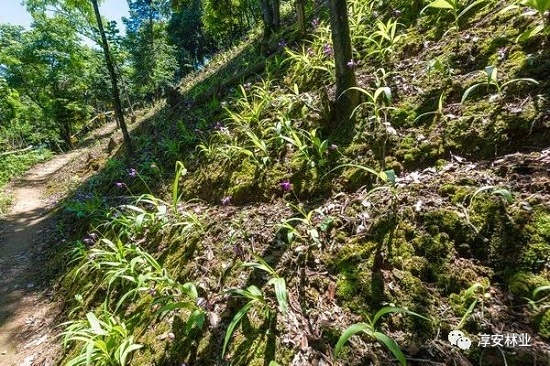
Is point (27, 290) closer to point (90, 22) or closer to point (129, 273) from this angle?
point (129, 273)

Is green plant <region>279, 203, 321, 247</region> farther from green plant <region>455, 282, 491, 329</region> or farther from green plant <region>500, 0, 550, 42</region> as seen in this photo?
green plant <region>500, 0, 550, 42</region>

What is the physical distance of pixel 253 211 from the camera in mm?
3289

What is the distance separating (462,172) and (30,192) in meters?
15.0

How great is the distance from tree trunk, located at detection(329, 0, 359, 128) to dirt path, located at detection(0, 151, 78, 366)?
13.9 ft

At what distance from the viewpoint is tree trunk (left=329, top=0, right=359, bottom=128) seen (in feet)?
9.94

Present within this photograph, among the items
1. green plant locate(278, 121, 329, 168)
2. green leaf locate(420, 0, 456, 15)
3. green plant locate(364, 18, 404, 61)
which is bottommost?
green plant locate(278, 121, 329, 168)

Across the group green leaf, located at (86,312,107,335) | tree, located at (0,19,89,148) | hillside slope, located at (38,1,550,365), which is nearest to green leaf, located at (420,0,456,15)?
hillside slope, located at (38,1,550,365)

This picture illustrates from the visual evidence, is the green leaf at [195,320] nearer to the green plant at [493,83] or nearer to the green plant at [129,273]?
the green plant at [129,273]

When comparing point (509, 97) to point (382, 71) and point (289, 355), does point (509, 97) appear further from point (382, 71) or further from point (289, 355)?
point (289, 355)

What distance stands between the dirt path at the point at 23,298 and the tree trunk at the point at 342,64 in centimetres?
425

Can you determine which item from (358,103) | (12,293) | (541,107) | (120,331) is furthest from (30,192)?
(541,107)

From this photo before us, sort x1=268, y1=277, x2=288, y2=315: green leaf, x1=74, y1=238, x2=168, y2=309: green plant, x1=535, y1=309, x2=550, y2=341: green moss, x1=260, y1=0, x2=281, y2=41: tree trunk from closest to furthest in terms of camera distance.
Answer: x1=535, y1=309, x2=550, y2=341: green moss, x1=268, y1=277, x2=288, y2=315: green leaf, x1=74, y1=238, x2=168, y2=309: green plant, x1=260, y1=0, x2=281, y2=41: tree trunk

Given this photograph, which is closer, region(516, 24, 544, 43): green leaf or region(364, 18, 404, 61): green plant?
region(516, 24, 544, 43): green leaf

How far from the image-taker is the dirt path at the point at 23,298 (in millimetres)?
3697
